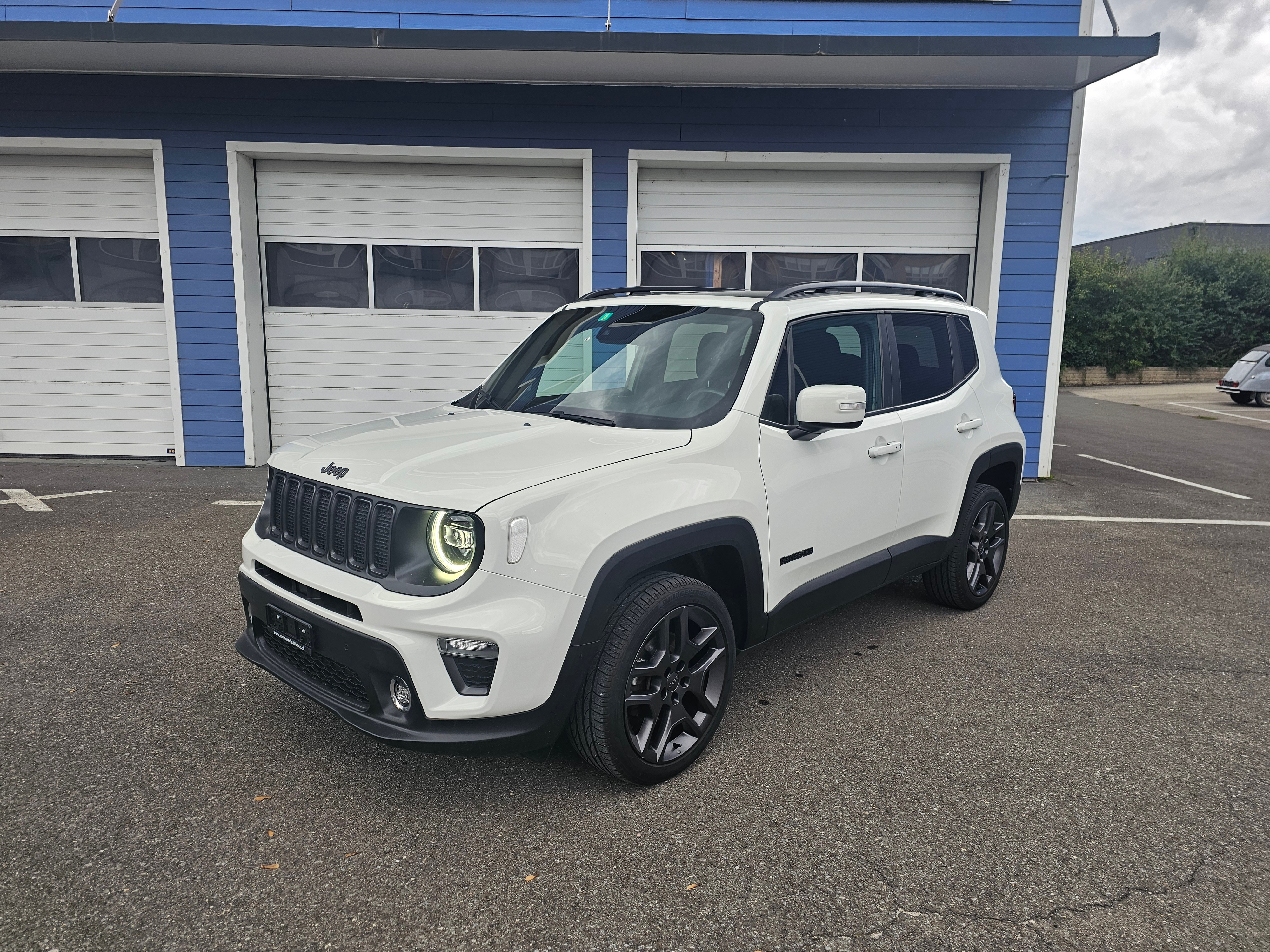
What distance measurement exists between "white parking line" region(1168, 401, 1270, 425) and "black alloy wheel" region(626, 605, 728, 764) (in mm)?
17399

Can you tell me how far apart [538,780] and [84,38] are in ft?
25.8

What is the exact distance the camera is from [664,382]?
3.46 m

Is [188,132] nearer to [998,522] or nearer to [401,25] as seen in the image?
[401,25]

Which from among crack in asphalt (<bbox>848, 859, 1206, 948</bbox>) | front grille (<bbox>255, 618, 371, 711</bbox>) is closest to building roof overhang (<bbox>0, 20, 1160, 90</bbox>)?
front grille (<bbox>255, 618, 371, 711</bbox>)

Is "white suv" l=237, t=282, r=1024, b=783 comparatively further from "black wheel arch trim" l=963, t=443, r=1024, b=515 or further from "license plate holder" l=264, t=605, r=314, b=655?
"black wheel arch trim" l=963, t=443, r=1024, b=515

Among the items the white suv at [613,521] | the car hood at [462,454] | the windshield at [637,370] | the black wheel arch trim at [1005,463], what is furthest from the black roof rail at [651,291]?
the black wheel arch trim at [1005,463]

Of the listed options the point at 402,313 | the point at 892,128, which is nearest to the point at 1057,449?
the point at 892,128

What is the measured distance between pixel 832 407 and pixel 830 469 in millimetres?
417

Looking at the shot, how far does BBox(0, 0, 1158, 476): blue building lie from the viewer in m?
8.59

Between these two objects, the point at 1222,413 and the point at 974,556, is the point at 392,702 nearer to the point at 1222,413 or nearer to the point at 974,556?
the point at 974,556

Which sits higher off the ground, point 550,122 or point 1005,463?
point 550,122

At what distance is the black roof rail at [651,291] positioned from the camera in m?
3.99

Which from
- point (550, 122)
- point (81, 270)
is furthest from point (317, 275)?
point (550, 122)

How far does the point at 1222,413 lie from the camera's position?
18031 millimetres
